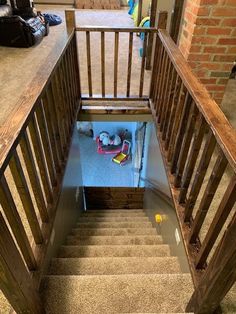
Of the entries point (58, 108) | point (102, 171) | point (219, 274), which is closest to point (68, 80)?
point (58, 108)

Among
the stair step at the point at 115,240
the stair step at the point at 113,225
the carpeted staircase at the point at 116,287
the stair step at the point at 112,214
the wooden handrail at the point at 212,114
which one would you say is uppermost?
the wooden handrail at the point at 212,114

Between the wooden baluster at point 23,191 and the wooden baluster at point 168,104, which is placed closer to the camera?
the wooden baluster at point 23,191

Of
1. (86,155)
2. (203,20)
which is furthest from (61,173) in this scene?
(86,155)

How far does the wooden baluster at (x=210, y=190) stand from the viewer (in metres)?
1.02

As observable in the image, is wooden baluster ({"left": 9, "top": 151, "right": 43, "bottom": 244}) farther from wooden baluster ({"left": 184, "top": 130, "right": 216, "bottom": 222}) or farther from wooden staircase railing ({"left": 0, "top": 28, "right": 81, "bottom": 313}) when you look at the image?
wooden baluster ({"left": 184, "top": 130, "right": 216, "bottom": 222})

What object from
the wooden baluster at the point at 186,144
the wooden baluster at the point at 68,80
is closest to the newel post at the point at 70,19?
the wooden baluster at the point at 68,80

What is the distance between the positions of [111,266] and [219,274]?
917 millimetres

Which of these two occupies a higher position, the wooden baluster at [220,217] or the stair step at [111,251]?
the wooden baluster at [220,217]

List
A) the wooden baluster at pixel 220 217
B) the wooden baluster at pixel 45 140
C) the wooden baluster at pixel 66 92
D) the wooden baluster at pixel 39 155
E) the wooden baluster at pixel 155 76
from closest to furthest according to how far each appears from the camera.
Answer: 1. the wooden baluster at pixel 220 217
2. the wooden baluster at pixel 39 155
3. the wooden baluster at pixel 45 140
4. the wooden baluster at pixel 66 92
5. the wooden baluster at pixel 155 76

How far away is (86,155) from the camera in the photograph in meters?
6.33

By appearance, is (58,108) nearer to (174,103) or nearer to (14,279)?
(174,103)

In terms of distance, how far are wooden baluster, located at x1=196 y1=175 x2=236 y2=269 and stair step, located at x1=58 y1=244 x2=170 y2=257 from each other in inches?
35.2

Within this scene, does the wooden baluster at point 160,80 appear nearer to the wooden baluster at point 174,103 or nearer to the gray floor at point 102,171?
the wooden baluster at point 174,103

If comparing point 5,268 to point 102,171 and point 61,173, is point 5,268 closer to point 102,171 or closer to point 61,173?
point 61,173
